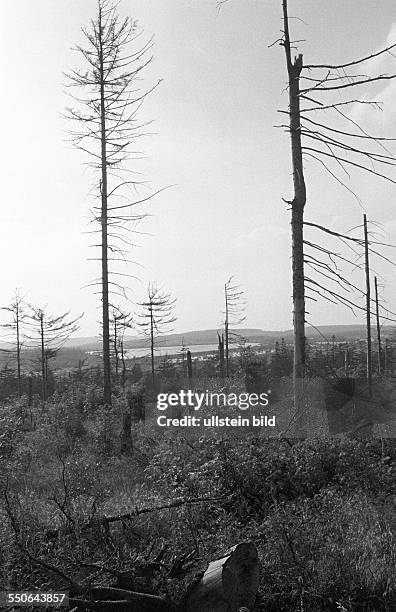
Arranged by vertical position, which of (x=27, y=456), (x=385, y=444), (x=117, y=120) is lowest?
(x=27, y=456)

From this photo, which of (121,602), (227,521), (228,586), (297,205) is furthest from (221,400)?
(121,602)

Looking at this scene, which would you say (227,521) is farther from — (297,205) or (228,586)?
(297,205)

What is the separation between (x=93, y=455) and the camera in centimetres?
1283

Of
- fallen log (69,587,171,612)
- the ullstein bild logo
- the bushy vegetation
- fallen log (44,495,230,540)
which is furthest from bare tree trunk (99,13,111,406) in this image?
fallen log (69,587,171,612)

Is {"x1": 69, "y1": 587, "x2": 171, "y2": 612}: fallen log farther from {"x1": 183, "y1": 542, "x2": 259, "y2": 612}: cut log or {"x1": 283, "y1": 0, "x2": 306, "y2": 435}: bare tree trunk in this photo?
{"x1": 283, "y1": 0, "x2": 306, "y2": 435}: bare tree trunk

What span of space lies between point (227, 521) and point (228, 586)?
1.90 metres

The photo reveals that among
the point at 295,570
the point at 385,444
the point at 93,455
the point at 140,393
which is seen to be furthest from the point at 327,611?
the point at 140,393

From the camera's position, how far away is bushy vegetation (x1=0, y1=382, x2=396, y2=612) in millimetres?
5258

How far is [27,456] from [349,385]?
9.79m

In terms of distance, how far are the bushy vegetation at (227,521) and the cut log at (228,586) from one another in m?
0.20

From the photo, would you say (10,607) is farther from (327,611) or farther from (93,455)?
(93,455)

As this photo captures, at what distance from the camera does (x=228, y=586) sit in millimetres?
4824

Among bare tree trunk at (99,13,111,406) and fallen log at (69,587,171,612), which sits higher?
bare tree trunk at (99,13,111,406)

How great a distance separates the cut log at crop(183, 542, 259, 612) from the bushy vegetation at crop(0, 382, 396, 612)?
197mm
